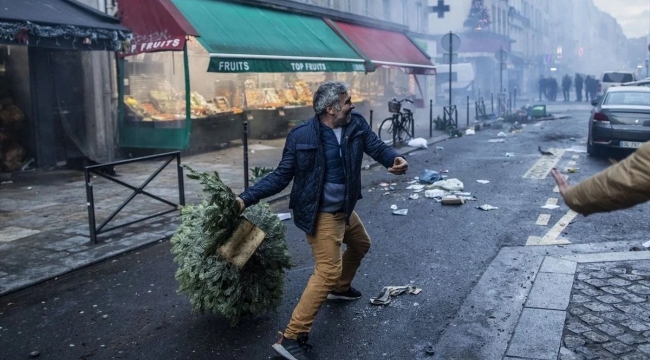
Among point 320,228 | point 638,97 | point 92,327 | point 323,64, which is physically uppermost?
point 323,64

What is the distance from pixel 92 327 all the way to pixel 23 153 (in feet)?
27.7

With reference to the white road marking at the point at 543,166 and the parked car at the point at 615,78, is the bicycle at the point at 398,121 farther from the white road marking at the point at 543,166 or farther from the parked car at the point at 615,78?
the parked car at the point at 615,78

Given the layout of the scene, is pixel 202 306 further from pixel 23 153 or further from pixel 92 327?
pixel 23 153

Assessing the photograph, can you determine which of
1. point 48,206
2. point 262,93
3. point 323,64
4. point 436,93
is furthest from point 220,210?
point 436,93

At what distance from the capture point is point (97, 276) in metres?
5.79

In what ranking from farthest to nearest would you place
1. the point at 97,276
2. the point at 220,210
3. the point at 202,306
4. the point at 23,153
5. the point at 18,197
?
the point at 23,153, the point at 18,197, the point at 97,276, the point at 202,306, the point at 220,210

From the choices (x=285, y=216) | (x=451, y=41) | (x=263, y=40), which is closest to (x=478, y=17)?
(x=451, y=41)

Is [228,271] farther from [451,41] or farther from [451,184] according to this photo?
[451,41]

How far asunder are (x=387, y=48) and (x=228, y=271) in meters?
18.7

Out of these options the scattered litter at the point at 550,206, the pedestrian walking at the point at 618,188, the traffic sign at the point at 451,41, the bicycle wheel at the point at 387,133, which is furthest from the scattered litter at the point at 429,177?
the traffic sign at the point at 451,41

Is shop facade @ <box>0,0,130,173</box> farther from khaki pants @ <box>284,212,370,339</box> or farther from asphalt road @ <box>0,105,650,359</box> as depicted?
khaki pants @ <box>284,212,370,339</box>

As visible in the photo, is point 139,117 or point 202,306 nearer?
point 202,306

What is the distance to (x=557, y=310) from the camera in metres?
4.48

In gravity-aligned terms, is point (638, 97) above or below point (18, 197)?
above
